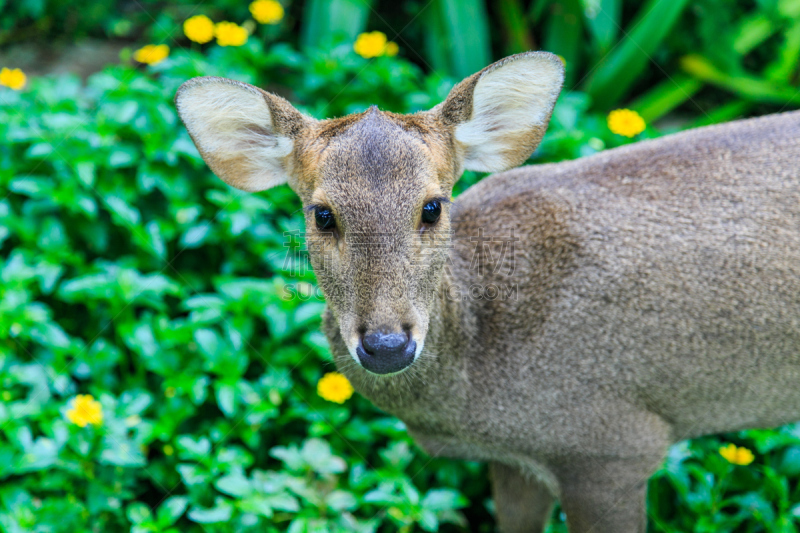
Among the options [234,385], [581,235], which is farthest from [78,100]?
[581,235]

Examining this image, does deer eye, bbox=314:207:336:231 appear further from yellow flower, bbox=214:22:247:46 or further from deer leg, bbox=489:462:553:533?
yellow flower, bbox=214:22:247:46

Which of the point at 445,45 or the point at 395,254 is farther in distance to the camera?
the point at 445,45

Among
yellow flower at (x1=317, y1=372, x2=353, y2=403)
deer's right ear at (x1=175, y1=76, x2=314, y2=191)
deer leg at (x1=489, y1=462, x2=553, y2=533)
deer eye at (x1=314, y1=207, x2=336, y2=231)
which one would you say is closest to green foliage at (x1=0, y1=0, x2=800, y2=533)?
yellow flower at (x1=317, y1=372, x2=353, y2=403)

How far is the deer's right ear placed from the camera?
122 inches

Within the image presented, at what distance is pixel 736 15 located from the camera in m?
6.69

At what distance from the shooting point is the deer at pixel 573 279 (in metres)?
3.14

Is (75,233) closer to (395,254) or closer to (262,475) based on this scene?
(262,475)

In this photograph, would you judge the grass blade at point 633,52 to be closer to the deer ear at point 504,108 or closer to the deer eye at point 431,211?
the deer ear at point 504,108

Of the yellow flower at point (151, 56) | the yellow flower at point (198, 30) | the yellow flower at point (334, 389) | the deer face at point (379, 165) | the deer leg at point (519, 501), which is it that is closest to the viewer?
the deer face at point (379, 165)

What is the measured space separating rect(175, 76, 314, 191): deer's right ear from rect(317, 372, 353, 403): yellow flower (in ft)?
4.18

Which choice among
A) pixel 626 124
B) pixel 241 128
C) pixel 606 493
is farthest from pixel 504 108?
pixel 626 124

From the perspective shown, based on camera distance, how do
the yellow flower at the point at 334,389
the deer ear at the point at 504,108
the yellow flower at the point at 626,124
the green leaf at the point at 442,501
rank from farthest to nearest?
the yellow flower at the point at 626,124 → the yellow flower at the point at 334,389 → the green leaf at the point at 442,501 → the deer ear at the point at 504,108

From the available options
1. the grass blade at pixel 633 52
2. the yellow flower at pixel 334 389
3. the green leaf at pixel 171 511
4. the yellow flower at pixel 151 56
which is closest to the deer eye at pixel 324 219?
the yellow flower at pixel 334 389

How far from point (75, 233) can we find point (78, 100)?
1.23 m
